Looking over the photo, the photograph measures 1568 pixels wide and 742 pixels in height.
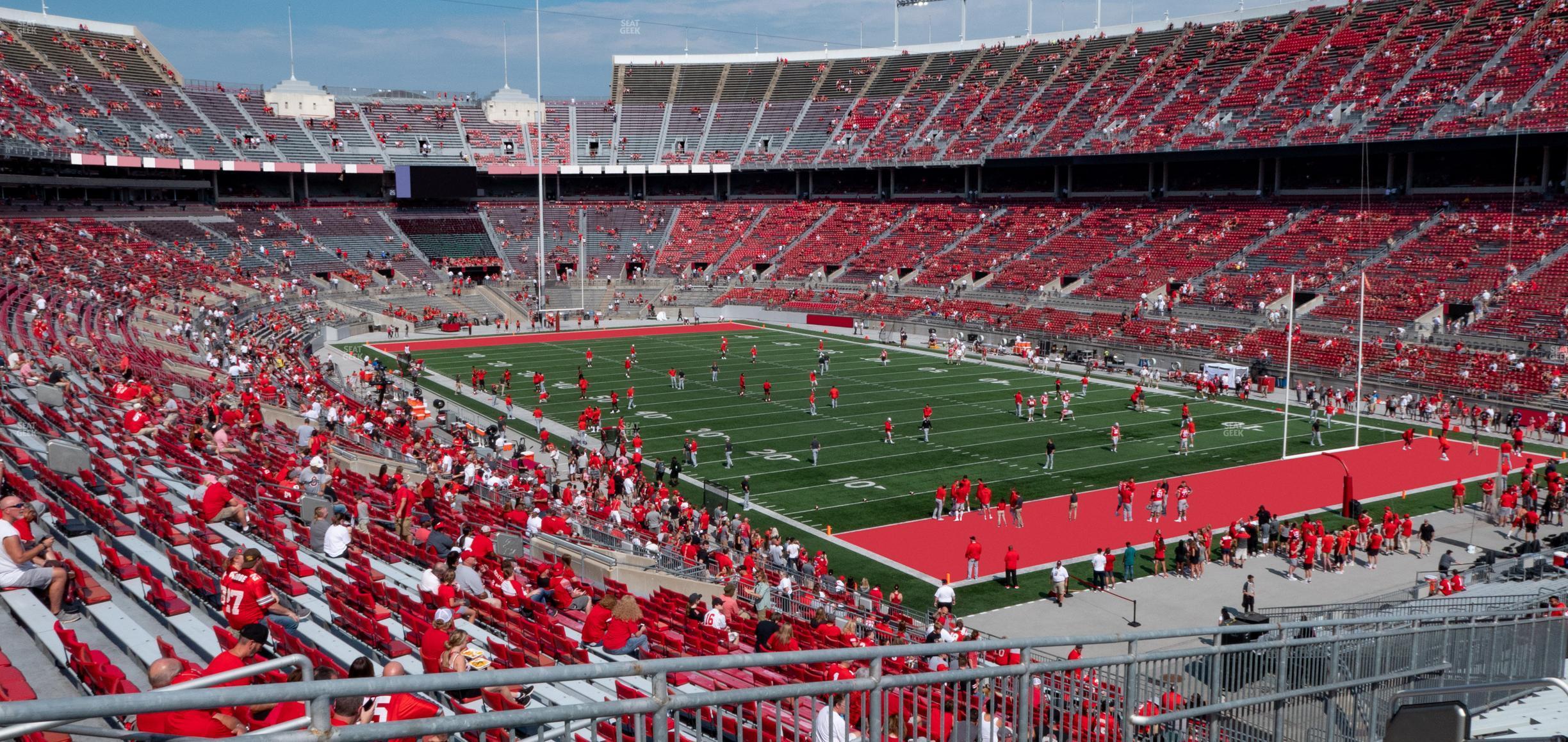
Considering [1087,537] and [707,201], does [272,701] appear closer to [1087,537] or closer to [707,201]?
[1087,537]

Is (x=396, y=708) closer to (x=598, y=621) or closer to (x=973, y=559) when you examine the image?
(x=598, y=621)

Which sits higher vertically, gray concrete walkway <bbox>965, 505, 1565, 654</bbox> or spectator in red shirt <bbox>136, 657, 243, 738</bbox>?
spectator in red shirt <bbox>136, 657, 243, 738</bbox>

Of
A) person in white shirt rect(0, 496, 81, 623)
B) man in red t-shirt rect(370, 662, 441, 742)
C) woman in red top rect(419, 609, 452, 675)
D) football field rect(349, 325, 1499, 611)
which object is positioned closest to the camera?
man in red t-shirt rect(370, 662, 441, 742)

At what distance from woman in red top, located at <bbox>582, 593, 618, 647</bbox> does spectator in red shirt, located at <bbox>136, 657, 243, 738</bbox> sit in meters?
4.98

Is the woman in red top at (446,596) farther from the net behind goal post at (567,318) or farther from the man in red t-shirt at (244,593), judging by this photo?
the net behind goal post at (567,318)

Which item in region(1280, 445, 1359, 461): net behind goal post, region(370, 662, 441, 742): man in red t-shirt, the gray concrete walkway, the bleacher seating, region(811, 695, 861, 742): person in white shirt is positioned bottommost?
the gray concrete walkway

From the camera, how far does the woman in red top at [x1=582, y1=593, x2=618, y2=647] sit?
10648mm

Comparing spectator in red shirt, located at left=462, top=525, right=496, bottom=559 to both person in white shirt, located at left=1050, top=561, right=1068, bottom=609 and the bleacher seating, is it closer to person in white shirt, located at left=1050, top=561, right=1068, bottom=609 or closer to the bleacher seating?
person in white shirt, located at left=1050, top=561, right=1068, bottom=609

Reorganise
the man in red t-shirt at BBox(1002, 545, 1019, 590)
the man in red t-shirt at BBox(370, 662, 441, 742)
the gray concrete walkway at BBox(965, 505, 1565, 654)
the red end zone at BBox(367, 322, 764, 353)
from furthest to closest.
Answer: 1. the red end zone at BBox(367, 322, 764, 353)
2. the man in red t-shirt at BBox(1002, 545, 1019, 590)
3. the gray concrete walkway at BBox(965, 505, 1565, 654)
4. the man in red t-shirt at BBox(370, 662, 441, 742)

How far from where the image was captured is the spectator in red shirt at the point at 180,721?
509 centimetres

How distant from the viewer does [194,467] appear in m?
15.5

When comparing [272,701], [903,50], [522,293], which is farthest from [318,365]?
[903,50]

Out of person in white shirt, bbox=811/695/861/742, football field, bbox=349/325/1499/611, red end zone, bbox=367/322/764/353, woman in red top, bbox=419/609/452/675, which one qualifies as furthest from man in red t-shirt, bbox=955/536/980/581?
red end zone, bbox=367/322/764/353

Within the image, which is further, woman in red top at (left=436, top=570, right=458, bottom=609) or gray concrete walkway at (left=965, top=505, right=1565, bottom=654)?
gray concrete walkway at (left=965, top=505, right=1565, bottom=654)
